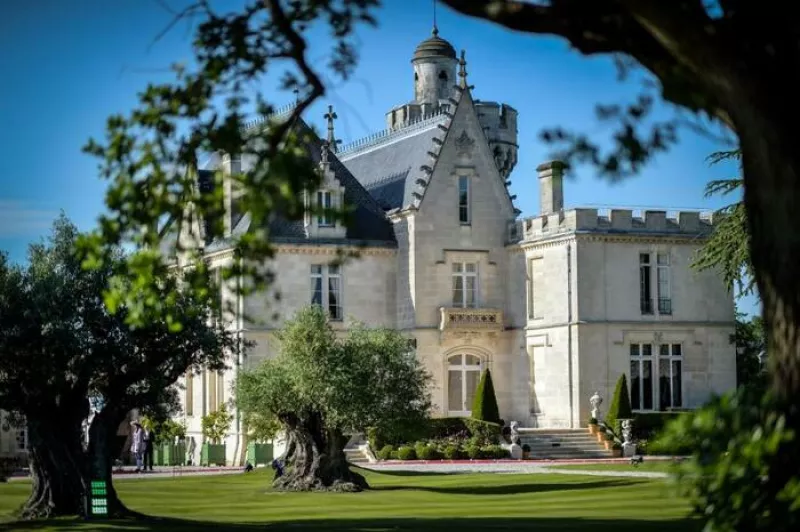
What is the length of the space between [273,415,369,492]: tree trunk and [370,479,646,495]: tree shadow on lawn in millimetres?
795

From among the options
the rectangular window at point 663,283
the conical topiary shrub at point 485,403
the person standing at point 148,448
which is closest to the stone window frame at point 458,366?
the conical topiary shrub at point 485,403

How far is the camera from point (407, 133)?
5797 cm

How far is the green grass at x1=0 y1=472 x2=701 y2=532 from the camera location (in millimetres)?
24094

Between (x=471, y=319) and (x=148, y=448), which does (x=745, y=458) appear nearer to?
(x=148, y=448)

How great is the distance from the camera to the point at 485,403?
50.5 m

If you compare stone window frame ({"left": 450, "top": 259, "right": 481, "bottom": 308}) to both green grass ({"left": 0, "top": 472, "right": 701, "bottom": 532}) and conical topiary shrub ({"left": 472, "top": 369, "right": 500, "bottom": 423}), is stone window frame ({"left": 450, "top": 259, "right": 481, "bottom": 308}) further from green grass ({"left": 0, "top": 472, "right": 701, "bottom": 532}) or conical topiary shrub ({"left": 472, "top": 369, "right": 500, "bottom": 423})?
green grass ({"left": 0, "top": 472, "right": 701, "bottom": 532})

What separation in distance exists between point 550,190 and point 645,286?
5216 mm

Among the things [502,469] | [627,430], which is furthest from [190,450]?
[502,469]

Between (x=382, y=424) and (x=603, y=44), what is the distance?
25337 millimetres

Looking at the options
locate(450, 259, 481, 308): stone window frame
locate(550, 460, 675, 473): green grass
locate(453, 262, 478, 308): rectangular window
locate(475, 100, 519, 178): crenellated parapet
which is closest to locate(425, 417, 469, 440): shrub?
locate(450, 259, 481, 308): stone window frame

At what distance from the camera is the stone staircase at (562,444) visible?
158 feet

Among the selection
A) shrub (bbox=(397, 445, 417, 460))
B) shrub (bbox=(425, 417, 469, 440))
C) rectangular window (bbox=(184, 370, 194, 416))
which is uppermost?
rectangular window (bbox=(184, 370, 194, 416))

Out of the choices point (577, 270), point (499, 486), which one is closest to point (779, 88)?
point (499, 486)

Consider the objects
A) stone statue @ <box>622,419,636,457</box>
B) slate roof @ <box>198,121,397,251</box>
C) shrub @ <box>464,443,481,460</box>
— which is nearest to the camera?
shrub @ <box>464,443,481,460</box>
